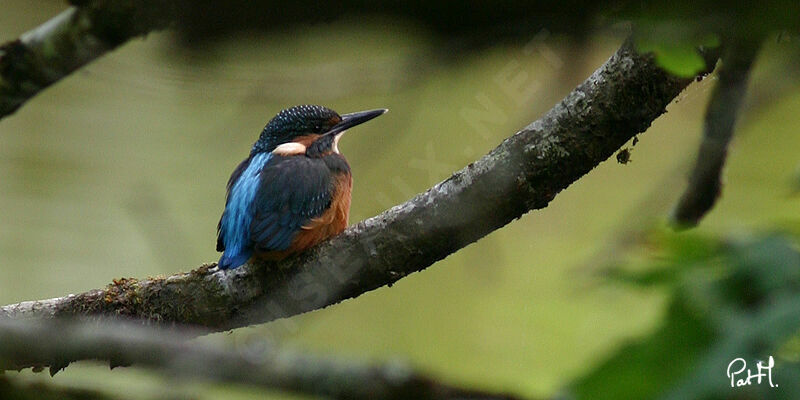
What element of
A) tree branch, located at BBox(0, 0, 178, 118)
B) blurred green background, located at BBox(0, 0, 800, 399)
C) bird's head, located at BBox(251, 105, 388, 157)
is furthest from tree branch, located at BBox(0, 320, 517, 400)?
blurred green background, located at BBox(0, 0, 800, 399)

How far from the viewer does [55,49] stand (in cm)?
231

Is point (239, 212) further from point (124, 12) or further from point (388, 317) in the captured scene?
point (388, 317)

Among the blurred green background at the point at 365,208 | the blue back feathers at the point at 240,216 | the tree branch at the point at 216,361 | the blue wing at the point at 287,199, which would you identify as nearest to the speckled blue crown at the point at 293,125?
the blue back feathers at the point at 240,216

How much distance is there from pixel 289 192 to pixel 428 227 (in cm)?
71

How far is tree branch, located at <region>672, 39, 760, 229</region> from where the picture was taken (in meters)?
2.21

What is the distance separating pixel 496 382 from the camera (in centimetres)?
427

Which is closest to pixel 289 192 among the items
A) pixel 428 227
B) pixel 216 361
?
pixel 428 227

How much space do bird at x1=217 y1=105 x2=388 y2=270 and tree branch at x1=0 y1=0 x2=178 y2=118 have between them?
56cm

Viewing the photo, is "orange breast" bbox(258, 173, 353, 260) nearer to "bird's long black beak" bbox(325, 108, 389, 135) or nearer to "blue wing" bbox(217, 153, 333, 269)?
"blue wing" bbox(217, 153, 333, 269)

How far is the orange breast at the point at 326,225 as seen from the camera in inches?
86.8

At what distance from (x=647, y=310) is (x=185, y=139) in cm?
273

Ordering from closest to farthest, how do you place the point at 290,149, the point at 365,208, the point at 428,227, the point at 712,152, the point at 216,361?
1. the point at 216,361
2. the point at 428,227
3. the point at 712,152
4. the point at 290,149
5. the point at 365,208

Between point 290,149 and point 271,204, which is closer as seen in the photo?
point 271,204

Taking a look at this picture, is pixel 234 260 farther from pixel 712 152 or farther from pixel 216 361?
pixel 216 361
